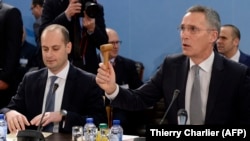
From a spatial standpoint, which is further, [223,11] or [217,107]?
[223,11]

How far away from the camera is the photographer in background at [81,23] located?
4.01m

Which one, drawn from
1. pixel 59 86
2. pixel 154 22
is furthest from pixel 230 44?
pixel 59 86

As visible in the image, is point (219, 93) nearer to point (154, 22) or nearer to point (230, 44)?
point (230, 44)

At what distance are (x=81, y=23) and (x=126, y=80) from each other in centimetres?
115

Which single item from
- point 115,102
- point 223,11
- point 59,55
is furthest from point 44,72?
point 223,11

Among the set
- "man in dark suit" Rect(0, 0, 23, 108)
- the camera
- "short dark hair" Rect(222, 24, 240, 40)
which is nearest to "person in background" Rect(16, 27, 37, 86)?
"man in dark suit" Rect(0, 0, 23, 108)

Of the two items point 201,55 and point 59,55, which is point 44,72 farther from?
point 201,55

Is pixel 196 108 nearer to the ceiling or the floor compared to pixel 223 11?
nearer to the floor

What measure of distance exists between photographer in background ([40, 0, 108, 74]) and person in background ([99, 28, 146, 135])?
0.82 m

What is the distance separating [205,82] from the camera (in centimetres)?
310

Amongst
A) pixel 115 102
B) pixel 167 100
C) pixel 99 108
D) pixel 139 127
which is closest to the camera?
pixel 115 102

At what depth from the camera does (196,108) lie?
3049mm

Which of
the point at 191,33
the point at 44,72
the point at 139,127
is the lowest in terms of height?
the point at 139,127

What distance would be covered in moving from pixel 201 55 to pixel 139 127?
215 cm
